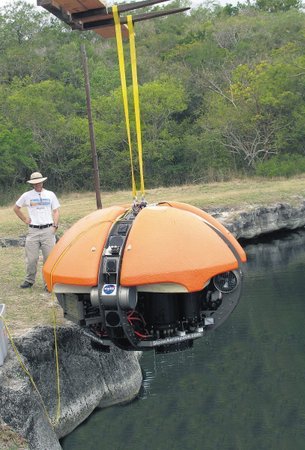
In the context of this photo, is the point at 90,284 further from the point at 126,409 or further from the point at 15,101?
the point at 15,101

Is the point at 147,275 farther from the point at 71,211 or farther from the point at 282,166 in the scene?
the point at 282,166

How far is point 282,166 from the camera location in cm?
2794

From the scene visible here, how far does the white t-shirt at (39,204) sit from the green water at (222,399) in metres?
2.42

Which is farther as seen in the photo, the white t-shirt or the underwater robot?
the white t-shirt

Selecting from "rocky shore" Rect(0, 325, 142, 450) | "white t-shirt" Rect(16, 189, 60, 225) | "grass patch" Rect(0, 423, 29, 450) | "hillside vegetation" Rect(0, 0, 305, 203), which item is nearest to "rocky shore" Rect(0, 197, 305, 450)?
"rocky shore" Rect(0, 325, 142, 450)

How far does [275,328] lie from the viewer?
1051 centimetres

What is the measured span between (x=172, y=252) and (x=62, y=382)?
223 centimetres

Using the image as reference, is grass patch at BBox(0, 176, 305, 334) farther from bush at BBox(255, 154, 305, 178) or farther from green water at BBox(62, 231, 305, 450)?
bush at BBox(255, 154, 305, 178)

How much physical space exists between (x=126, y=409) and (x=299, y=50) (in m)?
27.9

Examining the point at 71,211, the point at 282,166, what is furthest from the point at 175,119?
the point at 71,211

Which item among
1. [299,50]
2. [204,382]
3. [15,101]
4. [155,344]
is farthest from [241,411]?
[299,50]

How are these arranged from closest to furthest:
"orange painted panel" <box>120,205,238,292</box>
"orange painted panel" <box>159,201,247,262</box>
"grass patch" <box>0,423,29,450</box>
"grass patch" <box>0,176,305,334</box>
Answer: "grass patch" <box>0,423,29,450</box> → "orange painted panel" <box>120,205,238,292</box> → "orange painted panel" <box>159,201,247,262</box> → "grass patch" <box>0,176,305,334</box>

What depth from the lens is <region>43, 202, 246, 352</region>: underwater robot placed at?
5656mm

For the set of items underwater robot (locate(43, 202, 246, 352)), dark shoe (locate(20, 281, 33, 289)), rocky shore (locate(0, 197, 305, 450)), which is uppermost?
underwater robot (locate(43, 202, 246, 352))
